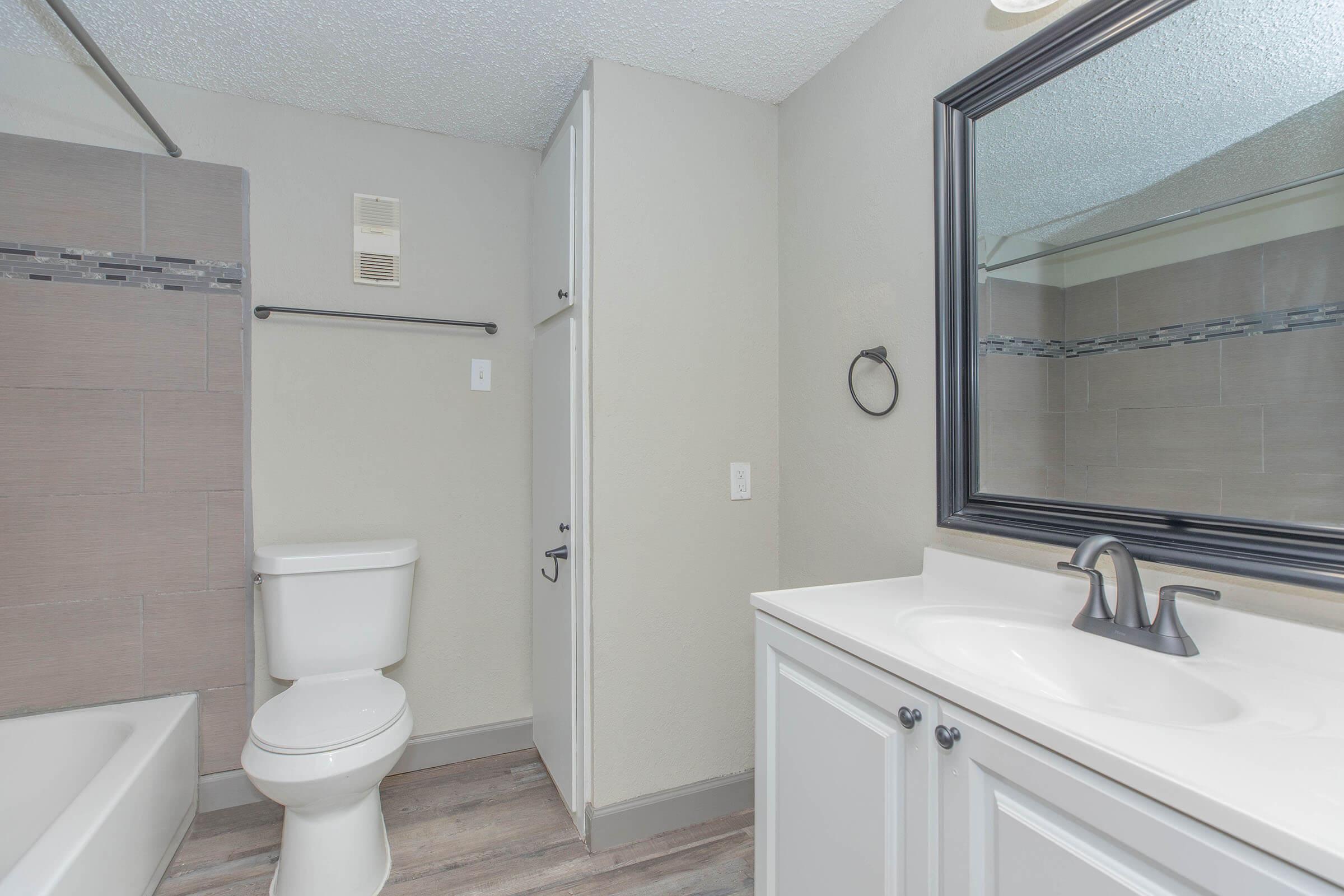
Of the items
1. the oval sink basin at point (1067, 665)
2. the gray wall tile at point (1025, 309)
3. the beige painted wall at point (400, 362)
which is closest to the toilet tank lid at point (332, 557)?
the beige painted wall at point (400, 362)

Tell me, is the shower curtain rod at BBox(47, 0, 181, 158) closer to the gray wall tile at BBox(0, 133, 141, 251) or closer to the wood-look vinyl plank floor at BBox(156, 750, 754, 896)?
the gray wall tile at BBox(0, 133, 141, 251)

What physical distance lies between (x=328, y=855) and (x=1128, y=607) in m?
1.86

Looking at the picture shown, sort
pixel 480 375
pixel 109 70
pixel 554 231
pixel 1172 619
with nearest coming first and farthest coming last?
pixel 1172 619 → pixel 109 70 → pixel 554 231 → pixel 480 375

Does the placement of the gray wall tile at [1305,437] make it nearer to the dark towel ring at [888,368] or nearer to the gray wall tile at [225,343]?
the dark towel ring at [888,368]

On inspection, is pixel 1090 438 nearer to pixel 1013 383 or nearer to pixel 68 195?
pixel 1013 383

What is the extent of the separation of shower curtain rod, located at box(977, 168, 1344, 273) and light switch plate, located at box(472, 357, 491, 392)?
5.43 ft

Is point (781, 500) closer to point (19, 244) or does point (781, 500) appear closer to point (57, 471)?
point (57, 471)

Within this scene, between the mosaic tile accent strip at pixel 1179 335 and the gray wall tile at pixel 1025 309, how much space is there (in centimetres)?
2

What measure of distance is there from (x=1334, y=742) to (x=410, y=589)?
2125 mm

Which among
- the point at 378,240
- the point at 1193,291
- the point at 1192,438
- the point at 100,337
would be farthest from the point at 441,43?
the point at 1192,438

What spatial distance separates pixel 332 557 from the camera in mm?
1936

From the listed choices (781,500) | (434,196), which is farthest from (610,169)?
(781,500)

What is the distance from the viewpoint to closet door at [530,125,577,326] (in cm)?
191

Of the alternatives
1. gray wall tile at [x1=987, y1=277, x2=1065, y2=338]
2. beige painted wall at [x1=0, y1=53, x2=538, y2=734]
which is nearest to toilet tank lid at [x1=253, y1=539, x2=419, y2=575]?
beige painted wall at [x1=0, y1=53, x2=538, y2=734]
